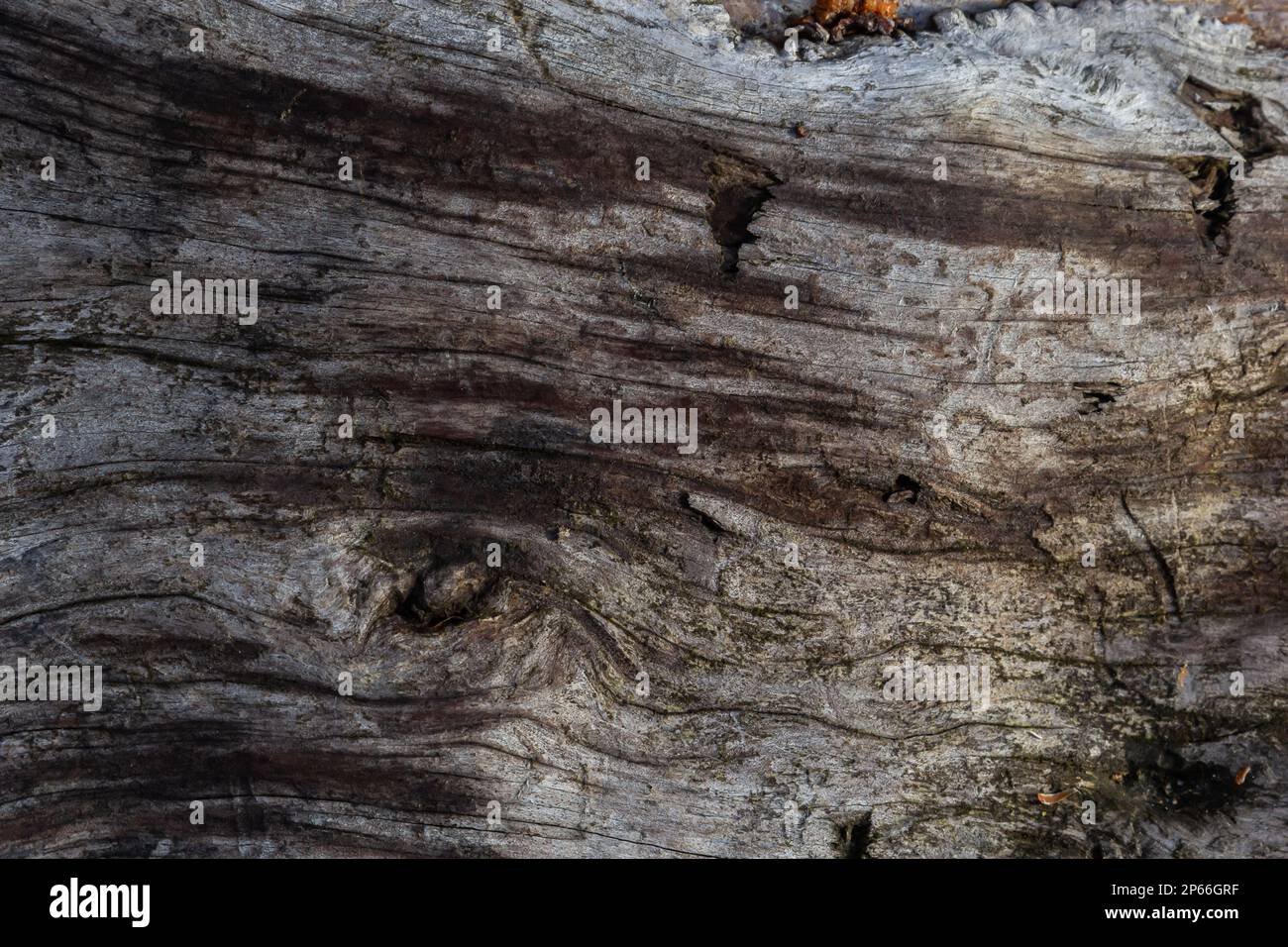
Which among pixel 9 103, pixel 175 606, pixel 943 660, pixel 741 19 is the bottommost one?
pixel 943 660

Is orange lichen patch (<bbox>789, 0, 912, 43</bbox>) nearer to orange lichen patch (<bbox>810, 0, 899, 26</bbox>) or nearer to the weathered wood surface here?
orange lichen patch (<bbox>810, 0, 899, 26</bbox>)

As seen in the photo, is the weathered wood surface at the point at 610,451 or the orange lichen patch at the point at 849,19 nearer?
the weathered wood surface at the point at 610,451

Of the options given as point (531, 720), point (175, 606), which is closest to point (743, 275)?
point (531, 720)

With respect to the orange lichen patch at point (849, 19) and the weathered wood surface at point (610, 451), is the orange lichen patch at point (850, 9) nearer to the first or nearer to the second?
the orange lichen patch at point (849, 19)

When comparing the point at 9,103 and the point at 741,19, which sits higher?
the point at 741,19

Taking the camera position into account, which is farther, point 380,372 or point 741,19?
point 741,19

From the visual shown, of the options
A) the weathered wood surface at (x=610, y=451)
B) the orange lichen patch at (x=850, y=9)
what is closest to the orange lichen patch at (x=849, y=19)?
the orange lichen patch at (x=850, y=9)

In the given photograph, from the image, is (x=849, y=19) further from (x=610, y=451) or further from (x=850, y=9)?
(x=610, y=451)

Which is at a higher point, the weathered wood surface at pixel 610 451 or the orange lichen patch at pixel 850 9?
the orange lichen patch at pixel 850 9

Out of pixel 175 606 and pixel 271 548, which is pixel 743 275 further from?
pixel 175 606
